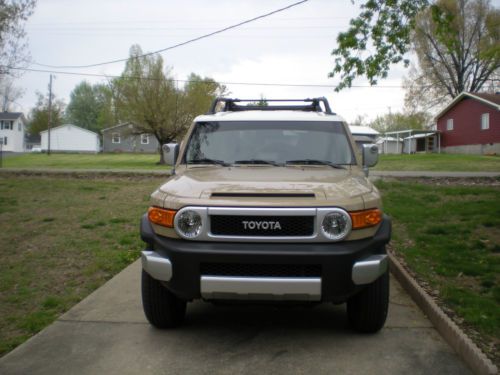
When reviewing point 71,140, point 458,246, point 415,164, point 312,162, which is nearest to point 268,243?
point 312,162

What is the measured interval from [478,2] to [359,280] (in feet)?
169

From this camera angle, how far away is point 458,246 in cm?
704

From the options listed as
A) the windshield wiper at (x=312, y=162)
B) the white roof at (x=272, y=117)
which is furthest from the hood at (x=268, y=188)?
the white roof at (x=272, y=117)

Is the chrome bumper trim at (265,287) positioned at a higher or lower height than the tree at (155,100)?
lower

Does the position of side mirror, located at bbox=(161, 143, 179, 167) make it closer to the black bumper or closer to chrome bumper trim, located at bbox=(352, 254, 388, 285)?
the black bumper

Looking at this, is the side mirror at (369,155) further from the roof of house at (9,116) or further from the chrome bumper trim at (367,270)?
the roof of house at (9,116)

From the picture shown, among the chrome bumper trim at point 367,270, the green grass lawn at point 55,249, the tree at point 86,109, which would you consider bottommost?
the green grass lawn at point 55,249

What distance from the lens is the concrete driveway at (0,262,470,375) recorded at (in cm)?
374

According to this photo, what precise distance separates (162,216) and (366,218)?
1.51m

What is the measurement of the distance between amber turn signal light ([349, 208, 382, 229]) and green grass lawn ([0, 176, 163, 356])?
294 cm

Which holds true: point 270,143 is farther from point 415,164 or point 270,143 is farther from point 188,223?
point 415,164

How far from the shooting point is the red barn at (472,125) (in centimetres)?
3934

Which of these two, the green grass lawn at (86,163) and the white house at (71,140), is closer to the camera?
the green grass lawn at (86,163)

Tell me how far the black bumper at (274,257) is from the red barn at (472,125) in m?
38.4
